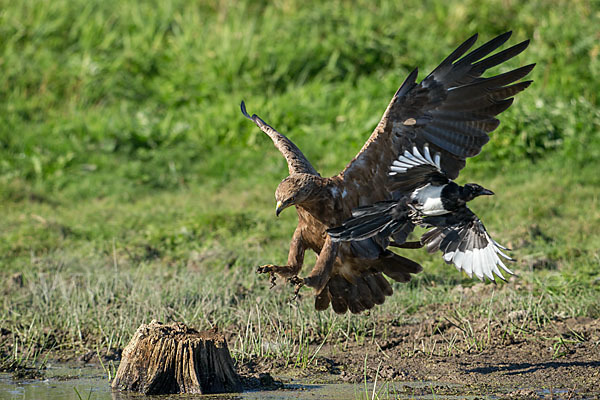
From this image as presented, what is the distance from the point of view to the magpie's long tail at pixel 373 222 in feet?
18.0

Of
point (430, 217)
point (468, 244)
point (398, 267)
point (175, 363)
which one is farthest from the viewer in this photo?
point (398, 267)

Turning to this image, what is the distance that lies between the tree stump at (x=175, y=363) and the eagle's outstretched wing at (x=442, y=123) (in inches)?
56.8

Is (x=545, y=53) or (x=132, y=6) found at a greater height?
(x=132, y=6)

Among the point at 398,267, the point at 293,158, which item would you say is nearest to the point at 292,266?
the point at 398,267

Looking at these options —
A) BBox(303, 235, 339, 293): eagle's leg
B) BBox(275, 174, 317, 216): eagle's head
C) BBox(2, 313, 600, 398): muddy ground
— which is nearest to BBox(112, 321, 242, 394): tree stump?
BBox(2, 313, 600, 398): muddy ground

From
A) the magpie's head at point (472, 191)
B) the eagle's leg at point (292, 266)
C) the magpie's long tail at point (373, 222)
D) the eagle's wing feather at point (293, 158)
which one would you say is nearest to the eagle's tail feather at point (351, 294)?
the eagle's leg at point (292, 266)

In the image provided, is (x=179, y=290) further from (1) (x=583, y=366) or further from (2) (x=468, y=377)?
(1) (x=583, y=366)

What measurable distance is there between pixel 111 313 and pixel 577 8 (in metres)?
9.23

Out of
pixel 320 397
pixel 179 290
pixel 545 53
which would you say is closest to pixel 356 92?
pixel 545 53

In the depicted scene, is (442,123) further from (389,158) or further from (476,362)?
(476,362)

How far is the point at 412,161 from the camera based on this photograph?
559 centimetres

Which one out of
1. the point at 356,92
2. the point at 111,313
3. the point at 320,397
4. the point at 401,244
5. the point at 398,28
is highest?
the point at 398,28

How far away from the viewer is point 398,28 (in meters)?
13.2

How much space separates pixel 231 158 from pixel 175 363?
235 inches
